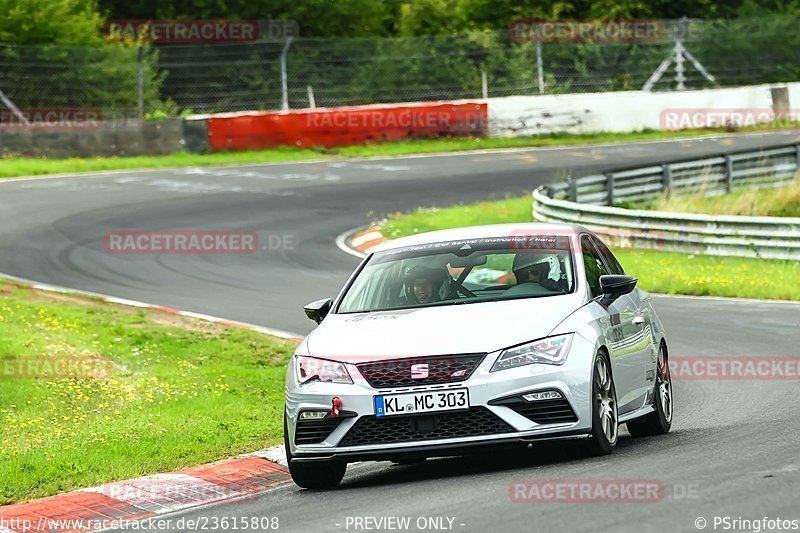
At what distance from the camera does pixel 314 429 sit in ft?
27.5

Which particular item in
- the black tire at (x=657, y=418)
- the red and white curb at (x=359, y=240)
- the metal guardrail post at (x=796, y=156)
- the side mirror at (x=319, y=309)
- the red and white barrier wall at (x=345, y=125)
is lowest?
the red and white curb at (x=359, y=240)

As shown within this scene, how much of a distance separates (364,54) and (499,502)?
31.9 metres

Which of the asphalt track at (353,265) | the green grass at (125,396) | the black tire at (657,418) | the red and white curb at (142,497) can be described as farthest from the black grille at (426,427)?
the black tire at (657,418)

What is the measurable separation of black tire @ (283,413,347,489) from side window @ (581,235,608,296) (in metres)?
1.99

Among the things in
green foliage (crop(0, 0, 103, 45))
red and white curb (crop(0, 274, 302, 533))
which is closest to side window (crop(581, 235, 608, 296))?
red and white curb (crop(0, 274, 302, 533))

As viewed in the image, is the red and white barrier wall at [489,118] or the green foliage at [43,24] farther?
the green foliage at [43,24]

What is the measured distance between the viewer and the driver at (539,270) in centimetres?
923

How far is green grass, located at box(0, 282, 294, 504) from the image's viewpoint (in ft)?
31.1

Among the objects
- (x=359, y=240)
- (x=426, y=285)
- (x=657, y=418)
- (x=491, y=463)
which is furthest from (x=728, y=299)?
(x=491, y=463)

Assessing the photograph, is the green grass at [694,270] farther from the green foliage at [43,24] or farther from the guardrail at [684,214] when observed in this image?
the green foliage at [43,24]

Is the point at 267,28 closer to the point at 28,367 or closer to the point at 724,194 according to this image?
the point at 724,194

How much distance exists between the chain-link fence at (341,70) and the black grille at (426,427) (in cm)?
2744

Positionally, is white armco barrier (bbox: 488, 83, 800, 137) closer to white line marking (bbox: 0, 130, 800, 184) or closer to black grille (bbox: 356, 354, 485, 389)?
white line marking (bbox: 0, 130, 800, 184)

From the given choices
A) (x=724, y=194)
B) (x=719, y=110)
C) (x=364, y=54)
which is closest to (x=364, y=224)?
(x=724, y=194)
